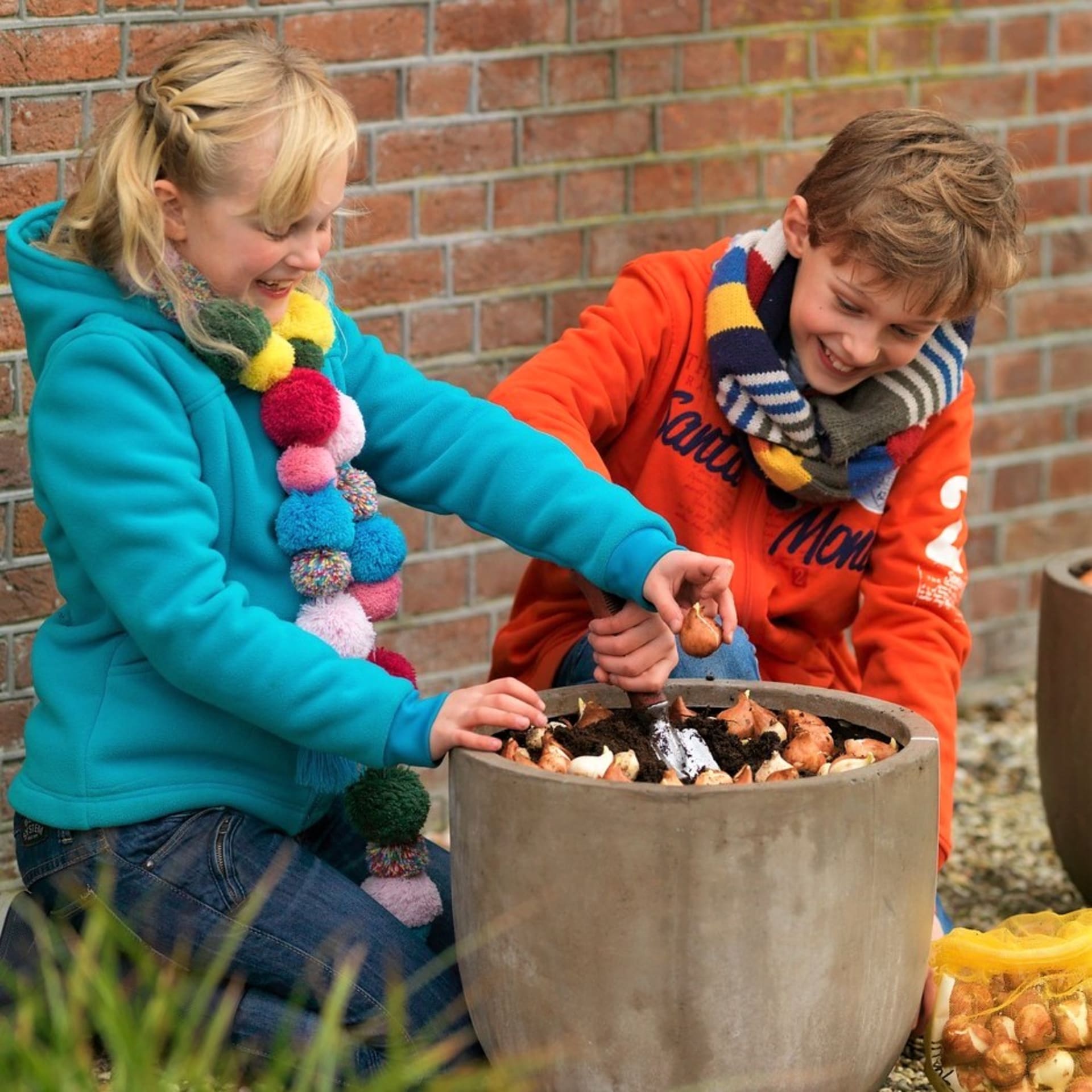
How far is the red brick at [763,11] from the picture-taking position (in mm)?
3787

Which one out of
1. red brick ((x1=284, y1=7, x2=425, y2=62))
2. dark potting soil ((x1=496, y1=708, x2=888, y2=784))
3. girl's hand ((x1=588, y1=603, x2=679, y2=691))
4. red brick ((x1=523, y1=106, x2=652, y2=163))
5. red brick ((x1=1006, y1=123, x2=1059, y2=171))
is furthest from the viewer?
red brick ((x1=1006, y1=123, x2=1059, y2=171))

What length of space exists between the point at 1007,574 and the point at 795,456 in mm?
1829

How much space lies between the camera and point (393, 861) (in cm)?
266

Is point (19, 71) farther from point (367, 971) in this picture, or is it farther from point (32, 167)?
point (367, 971)

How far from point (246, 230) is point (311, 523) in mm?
377

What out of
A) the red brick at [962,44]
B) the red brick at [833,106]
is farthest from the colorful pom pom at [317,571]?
the red brick at [962,44]

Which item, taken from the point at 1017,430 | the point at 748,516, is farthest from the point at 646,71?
the point at 1017,430

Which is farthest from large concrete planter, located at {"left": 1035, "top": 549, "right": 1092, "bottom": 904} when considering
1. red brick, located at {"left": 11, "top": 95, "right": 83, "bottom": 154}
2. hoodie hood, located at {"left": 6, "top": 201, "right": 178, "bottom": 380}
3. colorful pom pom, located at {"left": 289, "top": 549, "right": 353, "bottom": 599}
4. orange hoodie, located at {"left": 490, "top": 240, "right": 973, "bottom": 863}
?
red brick, located at {"left": 11, "top": 95, "right": 83, "bottom": 154}

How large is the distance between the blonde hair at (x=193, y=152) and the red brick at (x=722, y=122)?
4.87ft

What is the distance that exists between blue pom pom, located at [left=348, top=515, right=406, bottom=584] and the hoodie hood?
14.9 inches

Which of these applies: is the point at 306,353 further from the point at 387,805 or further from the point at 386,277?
the point at 386,277

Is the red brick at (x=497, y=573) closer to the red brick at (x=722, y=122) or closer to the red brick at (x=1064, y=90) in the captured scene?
the red brick at (x=722, y=122)

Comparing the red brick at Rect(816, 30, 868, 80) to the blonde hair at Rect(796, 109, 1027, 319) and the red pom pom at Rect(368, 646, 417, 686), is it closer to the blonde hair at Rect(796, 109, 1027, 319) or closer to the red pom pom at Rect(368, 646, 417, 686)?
the blonde hair at Rect(796, 109, 1027, 319)

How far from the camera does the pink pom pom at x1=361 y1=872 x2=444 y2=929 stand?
2645 mm
